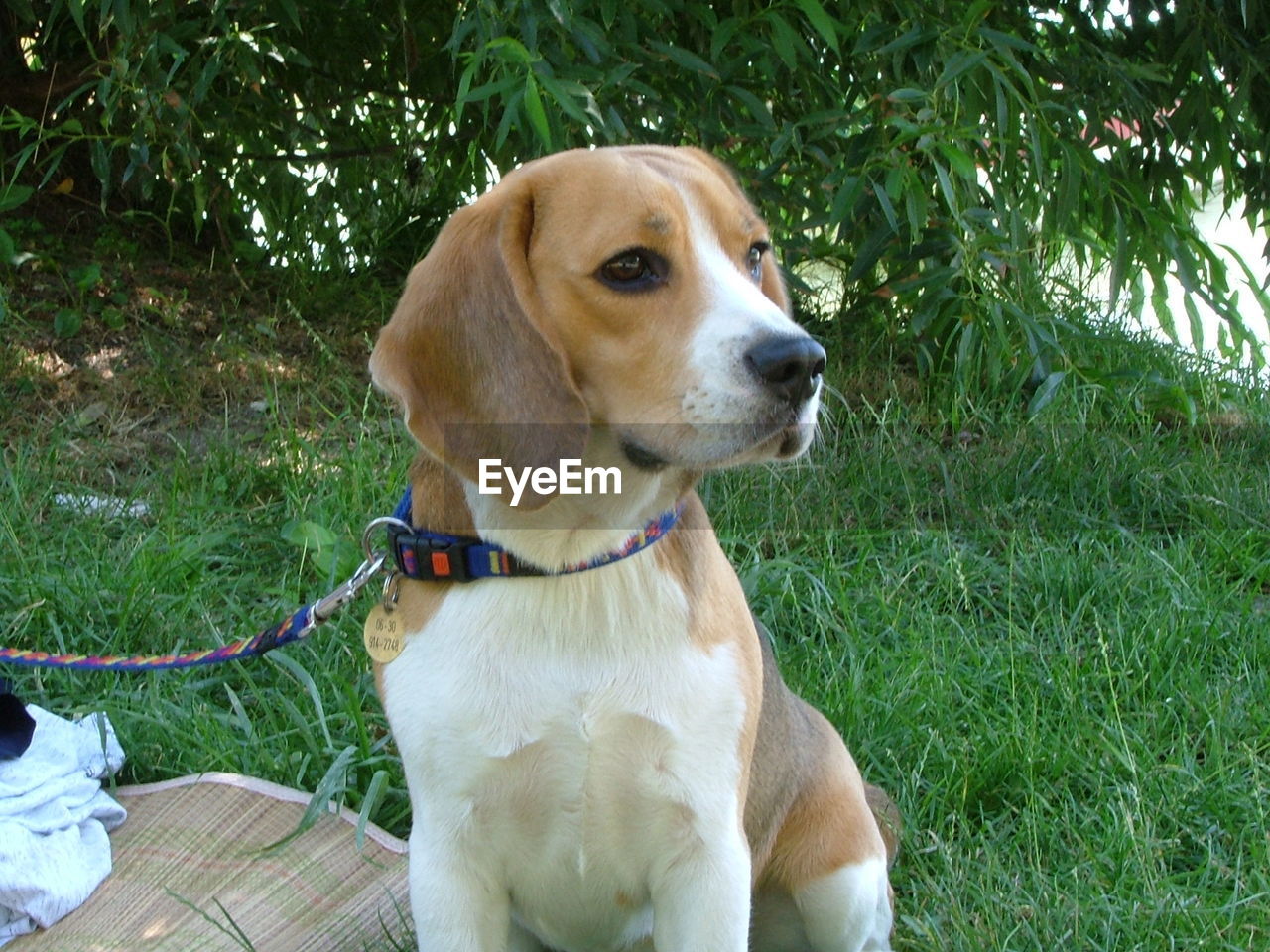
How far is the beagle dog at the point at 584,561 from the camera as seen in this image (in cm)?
195

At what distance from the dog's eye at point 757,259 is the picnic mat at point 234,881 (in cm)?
127

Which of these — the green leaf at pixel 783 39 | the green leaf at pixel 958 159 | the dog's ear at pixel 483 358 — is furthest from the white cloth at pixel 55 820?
the green leaf at pixel 958 159

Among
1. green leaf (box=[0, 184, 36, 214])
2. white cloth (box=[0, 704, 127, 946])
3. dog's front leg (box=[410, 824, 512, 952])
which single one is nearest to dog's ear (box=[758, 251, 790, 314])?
dog's front leg (box=[410, 824, 512, 952])

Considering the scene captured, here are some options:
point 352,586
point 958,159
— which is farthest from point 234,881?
point 958,159

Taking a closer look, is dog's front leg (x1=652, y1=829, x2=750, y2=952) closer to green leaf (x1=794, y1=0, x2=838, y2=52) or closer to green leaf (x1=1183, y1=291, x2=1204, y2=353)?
green leaf (x1=794, y1=0, x2=838, y2=52)

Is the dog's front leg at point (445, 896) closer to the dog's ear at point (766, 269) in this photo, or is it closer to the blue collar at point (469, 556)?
the blue collar at point (469, 556)

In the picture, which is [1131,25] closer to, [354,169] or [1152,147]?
[1152,147]

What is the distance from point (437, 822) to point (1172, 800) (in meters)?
1.51

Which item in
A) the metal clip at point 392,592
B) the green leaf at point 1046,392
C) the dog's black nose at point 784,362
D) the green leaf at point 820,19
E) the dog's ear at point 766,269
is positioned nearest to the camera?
the dog's black nose at point 784,362

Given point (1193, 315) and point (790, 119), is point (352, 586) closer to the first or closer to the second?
point (790, 119)

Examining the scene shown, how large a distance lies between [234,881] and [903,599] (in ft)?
5.88

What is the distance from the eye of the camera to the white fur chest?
199cm

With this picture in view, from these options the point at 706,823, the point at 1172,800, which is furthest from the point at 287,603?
the point at 1172,800

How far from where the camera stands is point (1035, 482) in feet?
13.8
